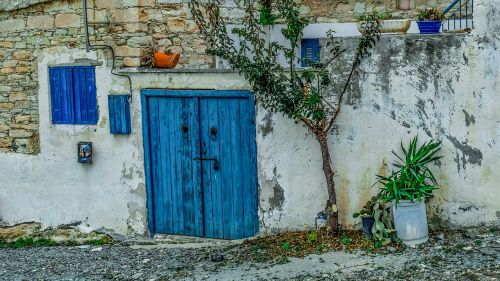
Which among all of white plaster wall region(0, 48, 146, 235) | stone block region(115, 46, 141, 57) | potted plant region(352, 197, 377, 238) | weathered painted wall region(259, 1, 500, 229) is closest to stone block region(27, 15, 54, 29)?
white plaster wall region(0, 48, 146, 235)

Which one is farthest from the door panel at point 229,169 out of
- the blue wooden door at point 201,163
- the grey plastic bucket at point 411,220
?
the grey plastic bucket at point 411,220

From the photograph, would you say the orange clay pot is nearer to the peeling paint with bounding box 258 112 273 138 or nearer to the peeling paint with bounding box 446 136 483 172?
the peeling paint with bounding box 258 112 273 138

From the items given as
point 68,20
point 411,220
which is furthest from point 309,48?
point 411,220

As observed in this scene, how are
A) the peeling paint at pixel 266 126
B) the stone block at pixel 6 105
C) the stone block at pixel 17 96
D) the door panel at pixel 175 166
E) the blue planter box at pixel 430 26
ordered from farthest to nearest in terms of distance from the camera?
the stone block at pixel 6 105 < the stone block at pixel 17 96 < the door panel at pixel 175 166 < the peeling paint at pixel 266 126 < the blue planter box at pixel 430 26

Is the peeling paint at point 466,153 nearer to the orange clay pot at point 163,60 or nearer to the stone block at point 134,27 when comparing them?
the orange clay pot at point 163,60

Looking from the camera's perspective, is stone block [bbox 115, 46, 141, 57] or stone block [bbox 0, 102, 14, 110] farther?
stone block [bbox 0, 102, 14, 110]

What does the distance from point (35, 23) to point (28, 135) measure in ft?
5.17

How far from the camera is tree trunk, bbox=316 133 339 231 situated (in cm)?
848

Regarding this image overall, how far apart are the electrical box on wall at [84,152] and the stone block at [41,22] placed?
1696 millimetres

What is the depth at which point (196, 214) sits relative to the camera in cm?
952

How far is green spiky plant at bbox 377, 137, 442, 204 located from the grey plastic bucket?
0.08m

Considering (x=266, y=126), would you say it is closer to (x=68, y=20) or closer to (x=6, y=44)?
(x=68, y=20)

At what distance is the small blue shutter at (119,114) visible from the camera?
381 inches

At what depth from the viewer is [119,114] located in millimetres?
9703
